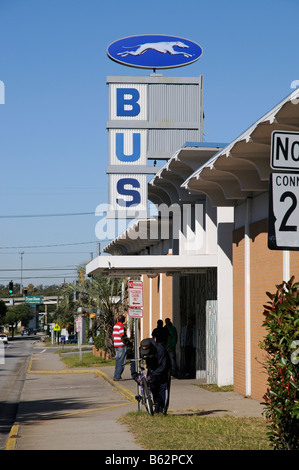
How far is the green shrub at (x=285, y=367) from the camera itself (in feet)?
26.0

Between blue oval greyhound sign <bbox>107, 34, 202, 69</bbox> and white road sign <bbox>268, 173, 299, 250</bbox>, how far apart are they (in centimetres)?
2514

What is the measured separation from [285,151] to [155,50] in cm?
2559

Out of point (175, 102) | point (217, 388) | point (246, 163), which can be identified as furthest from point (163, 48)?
point (246, 163)

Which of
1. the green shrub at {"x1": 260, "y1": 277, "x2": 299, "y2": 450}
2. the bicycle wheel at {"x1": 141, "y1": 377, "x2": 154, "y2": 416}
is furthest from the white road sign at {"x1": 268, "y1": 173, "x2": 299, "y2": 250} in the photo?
the bicycle wheel at {"x1": 141, "y1": 377, "x2": 154, "y2": 416}

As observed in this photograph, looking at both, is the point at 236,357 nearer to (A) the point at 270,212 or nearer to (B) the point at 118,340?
(B) the point at 118,340

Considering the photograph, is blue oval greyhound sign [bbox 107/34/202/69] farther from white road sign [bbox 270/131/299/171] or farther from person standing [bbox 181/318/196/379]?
white road sign [bbox 270/131/299/171]

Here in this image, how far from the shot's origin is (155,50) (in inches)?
1245

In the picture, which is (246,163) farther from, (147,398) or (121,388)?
(121,388)

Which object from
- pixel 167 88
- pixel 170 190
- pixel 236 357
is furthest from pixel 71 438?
pixel 167 88

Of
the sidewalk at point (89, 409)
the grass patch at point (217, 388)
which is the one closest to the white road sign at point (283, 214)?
the sidewalk at point (89, 409)

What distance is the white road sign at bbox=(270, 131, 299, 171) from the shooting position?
694 centimetres

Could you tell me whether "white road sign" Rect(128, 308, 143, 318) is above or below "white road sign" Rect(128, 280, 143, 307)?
below

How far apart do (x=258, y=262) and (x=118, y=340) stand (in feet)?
26.0
